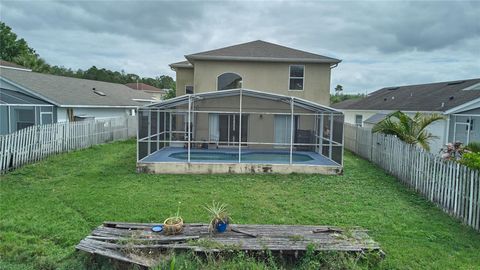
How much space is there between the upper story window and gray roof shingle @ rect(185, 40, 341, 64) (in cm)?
53

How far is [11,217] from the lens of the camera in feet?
24.6

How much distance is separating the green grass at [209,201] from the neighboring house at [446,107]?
764 centimetres

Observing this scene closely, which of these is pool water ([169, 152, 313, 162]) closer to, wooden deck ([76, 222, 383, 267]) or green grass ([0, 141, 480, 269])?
green grass ([0, 141, 480, 269])

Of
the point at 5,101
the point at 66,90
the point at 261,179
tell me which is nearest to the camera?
the point at 261,179

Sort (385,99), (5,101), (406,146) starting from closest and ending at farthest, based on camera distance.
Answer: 1. (406,146)
2. (5,101)
3. (385,99)

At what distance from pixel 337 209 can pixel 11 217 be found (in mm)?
7708

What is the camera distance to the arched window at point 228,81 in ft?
61.1

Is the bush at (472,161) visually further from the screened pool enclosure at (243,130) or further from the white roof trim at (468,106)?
the white roof trim at (468,106)

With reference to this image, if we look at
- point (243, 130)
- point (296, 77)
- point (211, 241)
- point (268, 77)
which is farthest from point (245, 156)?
point (211, 241)

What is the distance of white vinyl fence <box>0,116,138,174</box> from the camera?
11750mm

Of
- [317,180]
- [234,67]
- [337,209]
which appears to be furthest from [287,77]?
[337,209]

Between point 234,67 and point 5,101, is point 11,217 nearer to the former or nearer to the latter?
point 5,101

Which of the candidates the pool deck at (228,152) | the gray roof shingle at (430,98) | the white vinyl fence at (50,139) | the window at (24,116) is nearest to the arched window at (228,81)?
the pool deck at (228,152)

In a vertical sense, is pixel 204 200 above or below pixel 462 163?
below
